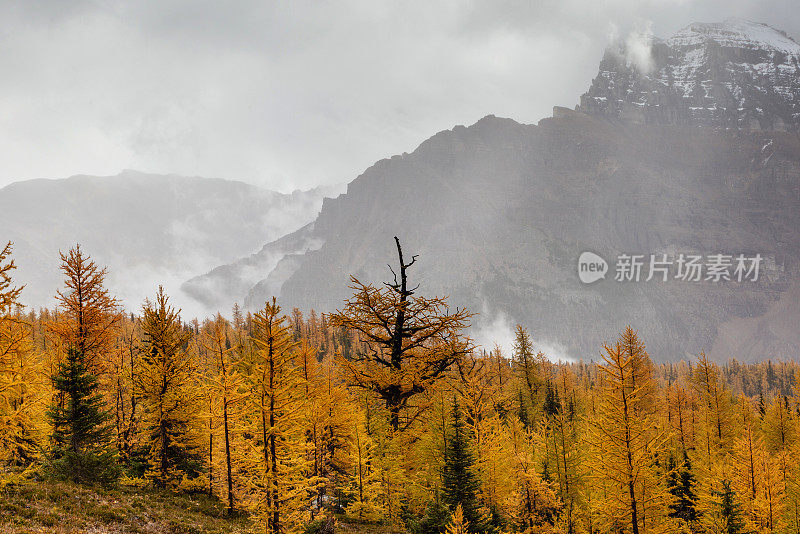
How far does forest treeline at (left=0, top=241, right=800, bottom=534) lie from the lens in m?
18.2

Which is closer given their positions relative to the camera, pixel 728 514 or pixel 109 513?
pixel 109 513

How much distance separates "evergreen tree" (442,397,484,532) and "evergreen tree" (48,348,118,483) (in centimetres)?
1693

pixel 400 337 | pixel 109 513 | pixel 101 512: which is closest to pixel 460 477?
pixel 400 337

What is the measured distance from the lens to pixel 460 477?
2081 cm

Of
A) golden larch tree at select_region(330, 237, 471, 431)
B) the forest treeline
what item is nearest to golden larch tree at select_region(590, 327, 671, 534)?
the forest treeline

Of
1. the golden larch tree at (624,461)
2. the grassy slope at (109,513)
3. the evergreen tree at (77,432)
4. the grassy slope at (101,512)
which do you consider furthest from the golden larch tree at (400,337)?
the evergreen tree at (77,432)

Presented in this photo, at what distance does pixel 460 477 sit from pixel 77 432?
65.3ft

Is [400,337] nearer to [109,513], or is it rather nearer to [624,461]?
[624,461]

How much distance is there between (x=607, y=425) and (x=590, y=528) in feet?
35.0

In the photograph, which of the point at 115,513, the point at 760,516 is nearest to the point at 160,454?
the point at 115,513

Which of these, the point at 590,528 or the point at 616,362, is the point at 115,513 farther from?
the point at 590,528

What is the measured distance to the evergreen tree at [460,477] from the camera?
20.2 m

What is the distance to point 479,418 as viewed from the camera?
29.9 metres

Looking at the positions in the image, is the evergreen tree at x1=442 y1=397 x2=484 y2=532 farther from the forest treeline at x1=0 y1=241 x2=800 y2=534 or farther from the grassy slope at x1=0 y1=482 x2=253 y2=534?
the grassy slope at x1=0 y1=482 x2=253 y2=534
